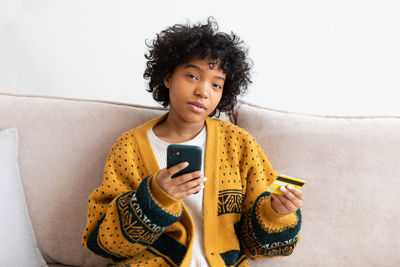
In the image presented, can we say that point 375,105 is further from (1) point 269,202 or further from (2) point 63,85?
(2) point 63,85

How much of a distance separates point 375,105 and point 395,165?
1.30ft

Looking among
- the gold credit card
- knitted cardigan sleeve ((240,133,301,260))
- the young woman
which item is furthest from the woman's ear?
the gold credit card

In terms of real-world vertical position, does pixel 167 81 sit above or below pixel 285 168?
above

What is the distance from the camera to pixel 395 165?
1.11 m

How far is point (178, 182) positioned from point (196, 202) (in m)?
0.24

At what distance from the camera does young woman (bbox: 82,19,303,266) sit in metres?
0.92

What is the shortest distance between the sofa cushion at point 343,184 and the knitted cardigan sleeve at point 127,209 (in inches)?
16.7

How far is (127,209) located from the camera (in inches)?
34.4

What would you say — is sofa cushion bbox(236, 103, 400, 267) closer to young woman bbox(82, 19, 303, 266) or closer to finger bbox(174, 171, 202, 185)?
young woman bbox(82, 19, 303, 266)

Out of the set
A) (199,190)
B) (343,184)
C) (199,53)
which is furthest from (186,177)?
(343,184)

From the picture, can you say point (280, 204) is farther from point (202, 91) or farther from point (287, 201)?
point (202, 91)

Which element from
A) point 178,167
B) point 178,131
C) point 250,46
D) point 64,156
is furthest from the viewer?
point 250,46

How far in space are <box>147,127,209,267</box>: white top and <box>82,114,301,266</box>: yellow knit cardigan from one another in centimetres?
2

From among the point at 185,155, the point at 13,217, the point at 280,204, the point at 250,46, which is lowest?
the point at 13,217
